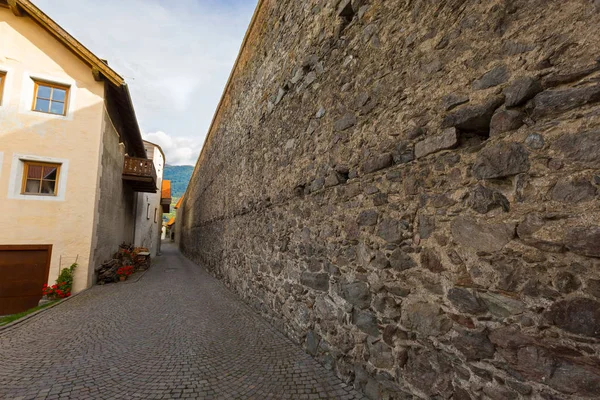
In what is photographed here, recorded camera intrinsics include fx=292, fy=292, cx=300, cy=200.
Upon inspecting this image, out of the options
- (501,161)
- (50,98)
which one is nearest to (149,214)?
(50,98)

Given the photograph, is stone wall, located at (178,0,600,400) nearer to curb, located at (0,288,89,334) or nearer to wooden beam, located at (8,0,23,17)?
curb, located at (0,288,89,334)

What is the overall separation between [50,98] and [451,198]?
10270 mm

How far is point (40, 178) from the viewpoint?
7.61m

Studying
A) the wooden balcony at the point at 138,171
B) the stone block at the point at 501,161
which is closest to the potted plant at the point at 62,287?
the wooden balcony at the point at 138,171

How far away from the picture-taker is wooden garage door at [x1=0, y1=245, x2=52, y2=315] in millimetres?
7020

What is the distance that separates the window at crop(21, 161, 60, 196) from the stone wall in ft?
24.3

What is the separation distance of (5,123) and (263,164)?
7.00m

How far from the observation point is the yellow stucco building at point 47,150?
7215 mm

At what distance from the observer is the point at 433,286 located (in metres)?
2.04

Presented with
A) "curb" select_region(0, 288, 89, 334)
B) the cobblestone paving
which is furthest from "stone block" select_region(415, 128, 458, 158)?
"curb" select_region(0, 288, 89, 334)

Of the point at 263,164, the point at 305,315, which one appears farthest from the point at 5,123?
the point at 305,315

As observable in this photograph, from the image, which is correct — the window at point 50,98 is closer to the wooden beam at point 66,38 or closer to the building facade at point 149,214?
the wooden beam at point 66,38

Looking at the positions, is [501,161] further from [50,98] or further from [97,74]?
[50,98]

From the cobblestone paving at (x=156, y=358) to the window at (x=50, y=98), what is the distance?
546cm
